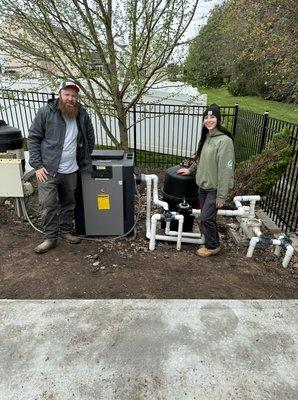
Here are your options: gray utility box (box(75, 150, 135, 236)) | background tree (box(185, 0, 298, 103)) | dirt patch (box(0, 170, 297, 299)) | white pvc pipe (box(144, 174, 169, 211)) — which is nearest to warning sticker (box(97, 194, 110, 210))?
gray utility box (box(75, 150, 135, 236))

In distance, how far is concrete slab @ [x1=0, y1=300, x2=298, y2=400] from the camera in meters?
2.07

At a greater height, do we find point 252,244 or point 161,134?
point 161,134

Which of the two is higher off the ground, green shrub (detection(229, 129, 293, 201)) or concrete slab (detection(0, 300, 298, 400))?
green shrub (detection(229, 129, 293, 201))

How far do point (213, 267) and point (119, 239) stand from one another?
1268 millimetres

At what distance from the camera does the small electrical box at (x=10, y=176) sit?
410 cm

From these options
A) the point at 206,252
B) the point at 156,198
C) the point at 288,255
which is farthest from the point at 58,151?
the point at 288,255

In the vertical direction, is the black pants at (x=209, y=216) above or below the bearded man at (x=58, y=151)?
below

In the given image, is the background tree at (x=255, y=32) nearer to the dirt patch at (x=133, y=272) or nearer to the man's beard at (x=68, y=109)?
the man's beard at (x=68, y=109)

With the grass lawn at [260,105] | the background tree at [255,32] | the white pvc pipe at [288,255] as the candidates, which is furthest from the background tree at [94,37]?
the grass lawn at [260,105]

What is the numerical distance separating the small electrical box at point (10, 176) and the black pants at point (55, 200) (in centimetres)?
65

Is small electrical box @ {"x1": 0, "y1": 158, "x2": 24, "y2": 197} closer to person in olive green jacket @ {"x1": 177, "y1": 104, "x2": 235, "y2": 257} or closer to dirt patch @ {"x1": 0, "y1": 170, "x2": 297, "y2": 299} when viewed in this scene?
dirt patch @ {"x1": 0, "y1": 170, "x2": 297, "y2": 299}

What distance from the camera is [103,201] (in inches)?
155

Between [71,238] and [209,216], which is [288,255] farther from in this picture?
[71,238]

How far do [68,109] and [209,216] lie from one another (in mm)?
1927
